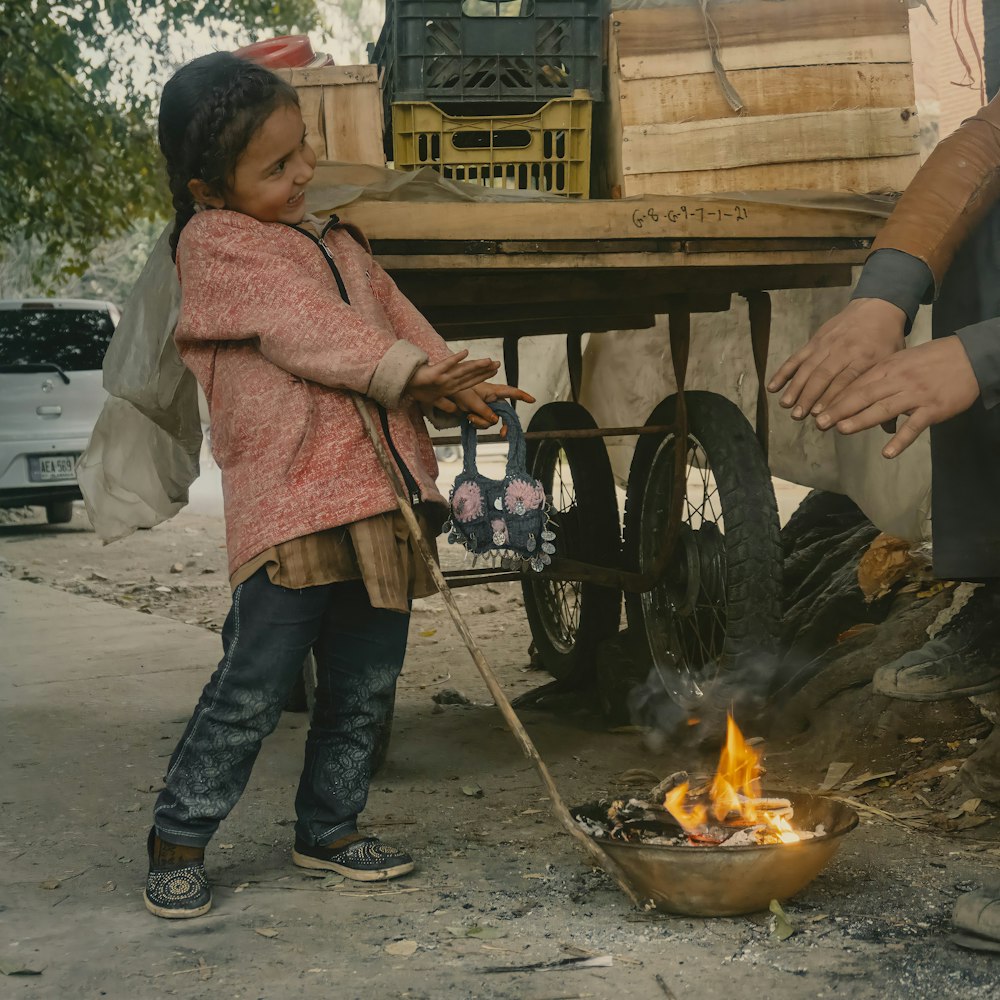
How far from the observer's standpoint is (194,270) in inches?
98.8

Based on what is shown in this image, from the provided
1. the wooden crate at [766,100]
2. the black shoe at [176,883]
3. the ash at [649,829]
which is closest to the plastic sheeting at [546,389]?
the wooden crate at [766,100]

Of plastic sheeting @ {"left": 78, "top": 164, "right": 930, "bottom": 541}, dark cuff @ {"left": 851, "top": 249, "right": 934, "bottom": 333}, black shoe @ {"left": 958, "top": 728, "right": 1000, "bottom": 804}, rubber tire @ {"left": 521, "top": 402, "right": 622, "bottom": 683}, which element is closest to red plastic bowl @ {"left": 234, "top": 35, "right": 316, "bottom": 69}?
plastic sheeting @ {"left": 78, "top": 164, "right": 930, "bottom": 541}

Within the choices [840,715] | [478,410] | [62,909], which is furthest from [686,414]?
[62,909]

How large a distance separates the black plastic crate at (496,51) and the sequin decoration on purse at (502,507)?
134 centimetres

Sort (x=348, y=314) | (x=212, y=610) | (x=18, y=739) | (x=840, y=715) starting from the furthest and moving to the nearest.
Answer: (x=212, y=610) → (x=18, y=739) → (x=840, y=715) → (x=348, y=314)

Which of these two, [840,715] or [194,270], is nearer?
[194,270]

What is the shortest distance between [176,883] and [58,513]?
31.7ft

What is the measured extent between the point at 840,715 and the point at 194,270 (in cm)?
222

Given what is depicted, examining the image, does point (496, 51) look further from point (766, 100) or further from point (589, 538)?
point (589, 538)

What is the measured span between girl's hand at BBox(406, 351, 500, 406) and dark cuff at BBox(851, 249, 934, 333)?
75cm

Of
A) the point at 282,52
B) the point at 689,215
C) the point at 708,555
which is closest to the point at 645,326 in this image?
the point at 708,555

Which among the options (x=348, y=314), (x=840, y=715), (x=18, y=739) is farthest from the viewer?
(x=18, y=739)

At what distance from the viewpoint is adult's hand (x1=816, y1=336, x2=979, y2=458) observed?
6.84 feet

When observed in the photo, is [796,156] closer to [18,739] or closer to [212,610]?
[18,739]
